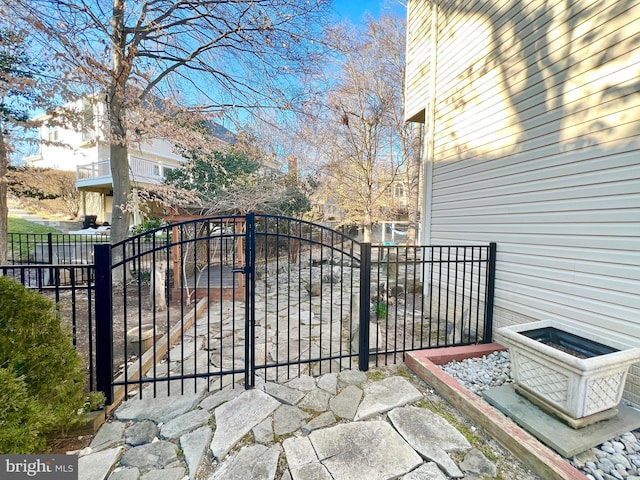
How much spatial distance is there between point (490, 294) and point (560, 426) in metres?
1.84

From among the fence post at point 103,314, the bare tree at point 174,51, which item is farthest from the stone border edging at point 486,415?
the bare tree at point 174,51

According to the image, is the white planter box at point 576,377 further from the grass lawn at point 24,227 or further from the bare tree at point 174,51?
the grass lawn at point 24,227

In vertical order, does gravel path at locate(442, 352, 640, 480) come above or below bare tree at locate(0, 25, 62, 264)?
below

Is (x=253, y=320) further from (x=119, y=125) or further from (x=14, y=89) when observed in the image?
(x=14, y=89)

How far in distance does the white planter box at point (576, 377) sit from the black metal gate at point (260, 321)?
98cm

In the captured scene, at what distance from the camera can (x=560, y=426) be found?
1.96 meters

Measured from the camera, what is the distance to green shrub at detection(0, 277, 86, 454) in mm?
1681

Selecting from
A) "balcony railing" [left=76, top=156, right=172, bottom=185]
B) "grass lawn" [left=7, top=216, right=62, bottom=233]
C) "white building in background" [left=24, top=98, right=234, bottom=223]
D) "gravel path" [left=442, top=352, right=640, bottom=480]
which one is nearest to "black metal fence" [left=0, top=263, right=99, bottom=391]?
Result: "gravel path" [left=442, top=352, right=640, bottom=480]

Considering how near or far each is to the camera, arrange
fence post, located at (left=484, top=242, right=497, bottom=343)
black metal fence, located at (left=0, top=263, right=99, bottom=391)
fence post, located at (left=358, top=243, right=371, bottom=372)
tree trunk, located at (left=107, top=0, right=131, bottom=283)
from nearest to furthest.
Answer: black metal fence, located at (left=0, top=263, right=99, bottom=391)
fence post, located at (left=358, top=243, right=371, bottom=372)
fence post, located at (left=484, top=242, right=497, bottom=343)
tree trunk, located at (left=107, top=0, right=131, bottom=283)

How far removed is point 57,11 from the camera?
171 inches

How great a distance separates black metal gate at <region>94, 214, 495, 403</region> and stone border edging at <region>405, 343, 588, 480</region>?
0.23 m

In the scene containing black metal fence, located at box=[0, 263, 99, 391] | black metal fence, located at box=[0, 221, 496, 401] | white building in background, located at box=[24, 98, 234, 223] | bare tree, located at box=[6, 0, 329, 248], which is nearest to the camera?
black metal fence, located at box=[0, 263, 99, 391]

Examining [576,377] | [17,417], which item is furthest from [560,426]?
[17,417]

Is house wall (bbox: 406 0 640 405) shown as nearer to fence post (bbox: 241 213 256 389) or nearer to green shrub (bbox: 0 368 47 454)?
fence post (bbox: 241 213 256 389)
